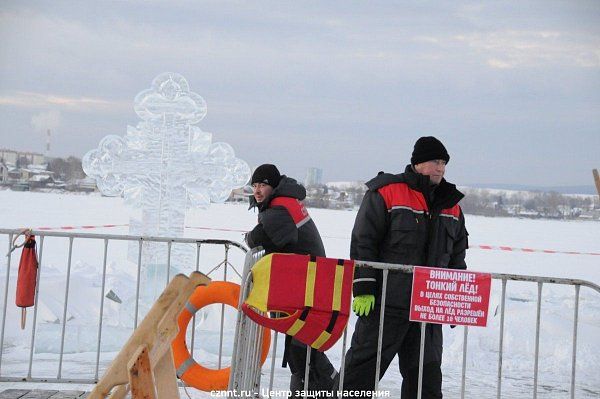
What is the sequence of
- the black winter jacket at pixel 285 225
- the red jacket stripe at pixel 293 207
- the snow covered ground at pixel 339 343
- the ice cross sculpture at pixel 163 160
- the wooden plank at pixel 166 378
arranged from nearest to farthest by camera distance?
the wooden plank at pixel 166 378 < the black winter jacket at pixel 285 225 < the red jacket stripe at pixel 293 207 < the snow covered ground at pixel 339 343 < the ice cross sculpture at pixel 163 160

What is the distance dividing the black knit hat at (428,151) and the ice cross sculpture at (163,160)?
5.22 m

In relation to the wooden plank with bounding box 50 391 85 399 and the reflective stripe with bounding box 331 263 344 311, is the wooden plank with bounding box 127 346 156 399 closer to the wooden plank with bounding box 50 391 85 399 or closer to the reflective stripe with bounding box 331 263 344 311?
the reflective stripe with bounding box 331 263 344 311

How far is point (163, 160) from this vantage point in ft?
32.4

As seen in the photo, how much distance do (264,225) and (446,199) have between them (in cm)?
144

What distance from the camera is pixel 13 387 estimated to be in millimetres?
6180

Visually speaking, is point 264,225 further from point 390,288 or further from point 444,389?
point 444,389

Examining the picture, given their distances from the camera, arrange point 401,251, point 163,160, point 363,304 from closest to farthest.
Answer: point 363,304
point 401,251
point 163,160

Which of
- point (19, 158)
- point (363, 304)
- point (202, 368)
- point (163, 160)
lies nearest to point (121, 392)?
point (363, 304)

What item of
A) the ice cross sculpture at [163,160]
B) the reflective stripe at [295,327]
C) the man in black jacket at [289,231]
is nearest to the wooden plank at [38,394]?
the man in black jacket at [289,231]

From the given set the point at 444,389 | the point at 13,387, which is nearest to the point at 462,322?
the point at 444,389

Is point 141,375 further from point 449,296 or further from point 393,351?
point 449,296

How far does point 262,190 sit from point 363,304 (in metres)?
1.50

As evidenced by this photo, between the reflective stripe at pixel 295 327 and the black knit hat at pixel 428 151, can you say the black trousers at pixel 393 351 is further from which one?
the black knit hat at pixel 428 151

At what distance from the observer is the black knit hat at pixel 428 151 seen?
502 centimetres
